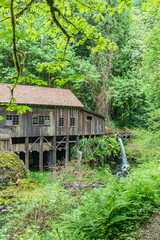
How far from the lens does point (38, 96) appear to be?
18547 millimetres

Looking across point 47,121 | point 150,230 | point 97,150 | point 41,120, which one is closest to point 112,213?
point 150,230

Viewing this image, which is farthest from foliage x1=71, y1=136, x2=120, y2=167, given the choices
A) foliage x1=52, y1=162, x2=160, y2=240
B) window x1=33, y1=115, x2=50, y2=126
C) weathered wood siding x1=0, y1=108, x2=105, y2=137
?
foliage x1=52, y1=162, x2=160, y2=240

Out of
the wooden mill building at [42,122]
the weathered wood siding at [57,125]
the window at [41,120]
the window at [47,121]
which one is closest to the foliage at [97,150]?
the wooden mill building at [42,122]

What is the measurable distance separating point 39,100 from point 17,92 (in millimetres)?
2002

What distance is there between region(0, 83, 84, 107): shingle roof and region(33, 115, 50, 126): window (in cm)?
142

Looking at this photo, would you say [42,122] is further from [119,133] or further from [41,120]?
[119,133]

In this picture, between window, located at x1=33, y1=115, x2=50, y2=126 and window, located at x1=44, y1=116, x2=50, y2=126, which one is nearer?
window, located at x1=33, y1=115, x2=50, y2=126

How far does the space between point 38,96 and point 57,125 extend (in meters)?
3.27

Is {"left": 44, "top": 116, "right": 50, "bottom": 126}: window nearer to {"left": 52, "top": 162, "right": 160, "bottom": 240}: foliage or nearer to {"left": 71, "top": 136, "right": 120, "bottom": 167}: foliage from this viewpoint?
{"left": 71, "top": 136, "right": 120, "bottom": 167}: foliage

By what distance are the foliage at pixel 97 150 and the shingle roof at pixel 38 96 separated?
180 inches

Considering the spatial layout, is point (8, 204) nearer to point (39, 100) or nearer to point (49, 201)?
point (49, 201)

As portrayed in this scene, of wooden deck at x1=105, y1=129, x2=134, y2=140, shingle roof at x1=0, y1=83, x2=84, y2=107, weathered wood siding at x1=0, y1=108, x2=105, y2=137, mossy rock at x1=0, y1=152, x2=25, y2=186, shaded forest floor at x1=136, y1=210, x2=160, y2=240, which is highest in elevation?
shingle roof at x1=0, y1=83, x2=84, y2=107

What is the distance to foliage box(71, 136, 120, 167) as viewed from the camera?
21.2 meters

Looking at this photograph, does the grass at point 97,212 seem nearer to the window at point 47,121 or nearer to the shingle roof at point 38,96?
the shingle roof at point 38,96
